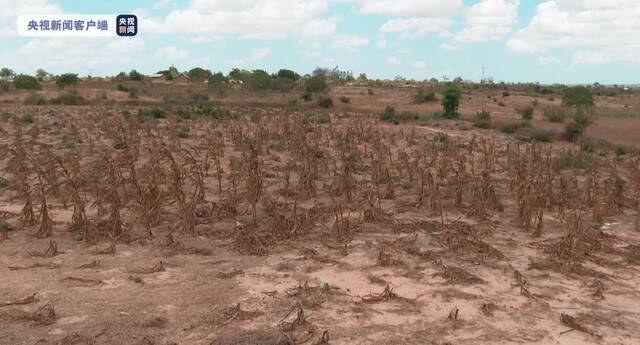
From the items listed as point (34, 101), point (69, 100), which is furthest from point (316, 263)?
point (34, 101)

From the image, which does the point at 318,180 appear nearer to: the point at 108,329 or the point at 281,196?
the point at 281,196

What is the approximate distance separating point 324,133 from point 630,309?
11.4m

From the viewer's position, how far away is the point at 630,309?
4.96m

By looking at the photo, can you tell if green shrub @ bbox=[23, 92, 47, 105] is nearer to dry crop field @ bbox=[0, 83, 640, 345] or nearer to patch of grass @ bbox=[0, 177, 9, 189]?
dry crop field @ bbox=[0, 83, 640, 345]

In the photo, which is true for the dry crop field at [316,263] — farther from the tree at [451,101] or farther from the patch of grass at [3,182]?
the tree at [451,101]

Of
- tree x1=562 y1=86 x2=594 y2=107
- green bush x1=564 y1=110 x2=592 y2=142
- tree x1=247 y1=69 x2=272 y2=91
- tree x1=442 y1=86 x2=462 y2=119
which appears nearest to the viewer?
green bush x1=564 y1=110 x2=592 y2=142

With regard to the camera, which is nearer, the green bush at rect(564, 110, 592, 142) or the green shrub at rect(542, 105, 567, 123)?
the green bush at rect(564, 110, 592, 142)

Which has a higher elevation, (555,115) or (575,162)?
(555,115)

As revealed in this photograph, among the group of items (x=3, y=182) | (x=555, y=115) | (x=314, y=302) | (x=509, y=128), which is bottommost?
(x=314, y=302)

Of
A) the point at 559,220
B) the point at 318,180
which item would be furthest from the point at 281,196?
the point at 559,220

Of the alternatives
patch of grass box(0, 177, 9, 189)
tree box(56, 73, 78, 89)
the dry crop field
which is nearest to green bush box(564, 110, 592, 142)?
the dry crop field

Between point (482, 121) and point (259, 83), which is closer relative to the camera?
point (482, 121)

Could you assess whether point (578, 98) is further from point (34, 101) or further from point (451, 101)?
point (34, 101)

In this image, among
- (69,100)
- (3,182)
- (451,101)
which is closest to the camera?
(3,182)
